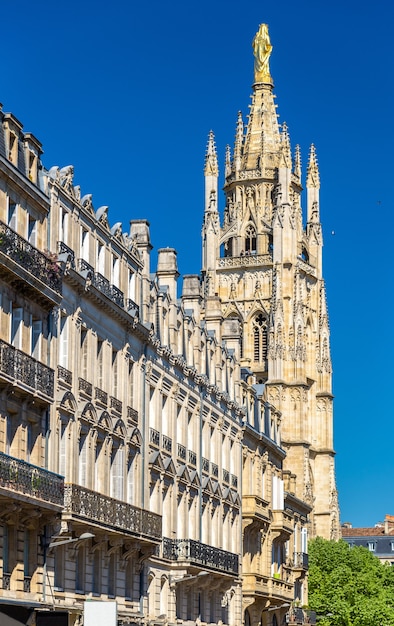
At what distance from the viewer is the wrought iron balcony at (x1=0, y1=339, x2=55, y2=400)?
39312 millimetres

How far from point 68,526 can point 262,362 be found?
335 feet

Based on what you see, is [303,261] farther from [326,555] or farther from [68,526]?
[68,526]

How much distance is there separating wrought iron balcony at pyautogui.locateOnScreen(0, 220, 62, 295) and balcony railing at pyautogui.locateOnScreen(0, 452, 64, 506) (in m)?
5.25

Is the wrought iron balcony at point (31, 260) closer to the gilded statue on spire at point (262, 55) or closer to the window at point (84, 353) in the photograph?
the window at point (84, 353)

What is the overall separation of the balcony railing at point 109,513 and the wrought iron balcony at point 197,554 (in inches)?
200

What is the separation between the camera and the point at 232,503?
70.9 metres

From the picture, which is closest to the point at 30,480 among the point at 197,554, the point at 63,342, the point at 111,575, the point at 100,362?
the point at 63,342

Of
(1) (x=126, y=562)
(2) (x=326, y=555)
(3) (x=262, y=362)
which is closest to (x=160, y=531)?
(1) (x=126, y=562)

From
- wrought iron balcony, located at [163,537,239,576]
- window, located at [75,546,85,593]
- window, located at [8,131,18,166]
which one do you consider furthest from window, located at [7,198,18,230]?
wrought iron balcony, located at [163,537,239,576]

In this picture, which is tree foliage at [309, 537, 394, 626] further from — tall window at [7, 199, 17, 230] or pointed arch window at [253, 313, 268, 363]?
tall window at [7, 199, 17, 230]

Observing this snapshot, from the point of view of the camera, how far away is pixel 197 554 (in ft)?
201

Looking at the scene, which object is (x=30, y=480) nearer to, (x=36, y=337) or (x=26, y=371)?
(x=26, y=371)

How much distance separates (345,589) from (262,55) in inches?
2787

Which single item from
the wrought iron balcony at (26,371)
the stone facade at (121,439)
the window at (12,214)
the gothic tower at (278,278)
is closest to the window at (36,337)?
the stone facade at (121,439)
